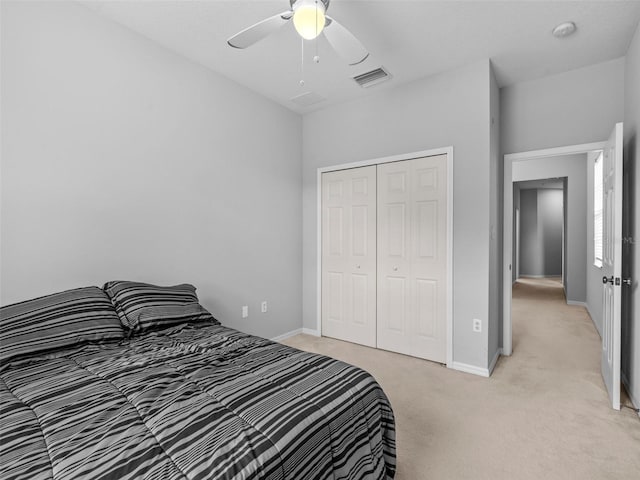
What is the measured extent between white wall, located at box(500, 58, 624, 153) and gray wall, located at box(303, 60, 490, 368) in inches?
27.5

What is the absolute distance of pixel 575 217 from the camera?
579cm

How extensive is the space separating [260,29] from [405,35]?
1259mm

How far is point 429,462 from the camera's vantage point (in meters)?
1.76

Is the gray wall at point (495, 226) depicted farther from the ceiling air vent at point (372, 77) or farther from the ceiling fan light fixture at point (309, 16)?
the ceiling fan light fixture at point (309, 16)

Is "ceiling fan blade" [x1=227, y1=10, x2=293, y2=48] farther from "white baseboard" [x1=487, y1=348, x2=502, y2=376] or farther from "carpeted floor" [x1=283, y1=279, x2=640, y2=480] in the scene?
"white baseboard" [x1=487, y1=348, x2=502, y2=376]

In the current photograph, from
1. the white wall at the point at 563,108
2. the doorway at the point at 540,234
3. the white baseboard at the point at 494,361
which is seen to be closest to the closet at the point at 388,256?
the white baseboard at the point at 494,361

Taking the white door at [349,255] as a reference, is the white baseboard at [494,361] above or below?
below

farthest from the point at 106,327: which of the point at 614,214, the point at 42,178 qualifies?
the point at 614,214

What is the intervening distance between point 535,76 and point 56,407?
4187 millimetres

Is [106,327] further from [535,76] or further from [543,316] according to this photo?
[543,316]

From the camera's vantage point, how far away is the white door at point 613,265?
224cm

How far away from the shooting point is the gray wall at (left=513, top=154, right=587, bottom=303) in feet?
18.4

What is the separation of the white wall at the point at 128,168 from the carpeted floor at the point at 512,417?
57.5 inches

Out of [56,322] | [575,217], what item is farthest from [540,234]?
[56,322]
